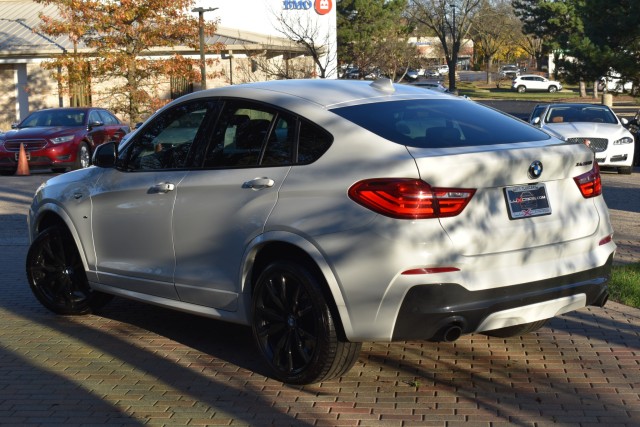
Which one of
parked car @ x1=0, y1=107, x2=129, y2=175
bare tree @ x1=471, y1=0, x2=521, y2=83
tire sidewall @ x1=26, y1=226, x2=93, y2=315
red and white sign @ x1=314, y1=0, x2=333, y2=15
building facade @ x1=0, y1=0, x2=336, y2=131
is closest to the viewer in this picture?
tire sidewall @ x1=26, y1=226, x2=93, y2=315

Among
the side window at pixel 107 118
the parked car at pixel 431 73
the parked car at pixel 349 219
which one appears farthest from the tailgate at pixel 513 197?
the parked car at pixel 431 73

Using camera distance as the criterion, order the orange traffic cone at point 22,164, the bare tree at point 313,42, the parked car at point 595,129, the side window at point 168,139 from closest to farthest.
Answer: the side window at point 168,139 < the parked car at point 595,129 < the orange traffic cone at point 22,164 < the bare tree at point 313,42

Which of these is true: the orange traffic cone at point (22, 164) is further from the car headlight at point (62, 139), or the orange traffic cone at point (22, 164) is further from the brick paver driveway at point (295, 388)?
the brick paver driveway at point (295, 388)

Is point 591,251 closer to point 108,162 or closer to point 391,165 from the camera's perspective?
point 391,165

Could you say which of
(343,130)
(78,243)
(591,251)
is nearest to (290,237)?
(343,130)

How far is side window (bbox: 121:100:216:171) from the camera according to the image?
22.0 ft

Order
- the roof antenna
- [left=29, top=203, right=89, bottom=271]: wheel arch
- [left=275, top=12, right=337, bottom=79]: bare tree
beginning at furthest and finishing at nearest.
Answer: [left=275, top=12, right=337, bottom=79]: bare tree → [left=29, top=203, right=89, bottom=271]: wheel arch → the roof antenna

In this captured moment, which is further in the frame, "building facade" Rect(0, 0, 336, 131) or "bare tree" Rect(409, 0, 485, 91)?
"bare tree" Rect(409, 0, 485, 91)

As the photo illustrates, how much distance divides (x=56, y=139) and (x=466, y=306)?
1865cm

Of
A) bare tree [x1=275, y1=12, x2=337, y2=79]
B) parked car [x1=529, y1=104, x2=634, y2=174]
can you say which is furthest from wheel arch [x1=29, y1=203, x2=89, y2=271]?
bare tree [x1=275, y1=12, x2=337, y2=79]

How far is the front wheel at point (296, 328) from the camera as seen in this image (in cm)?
554

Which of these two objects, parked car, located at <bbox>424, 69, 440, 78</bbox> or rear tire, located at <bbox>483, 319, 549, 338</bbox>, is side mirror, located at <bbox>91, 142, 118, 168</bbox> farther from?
parked car, located at <bbox>424, 69, 440, 78</bbox>

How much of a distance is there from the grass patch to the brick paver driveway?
195mm

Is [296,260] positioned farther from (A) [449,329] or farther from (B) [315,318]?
(A) [449,329]
